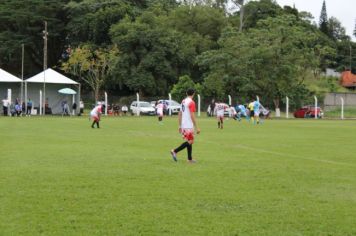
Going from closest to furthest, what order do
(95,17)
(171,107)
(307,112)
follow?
(307,112)
(171,107)
(95,17)

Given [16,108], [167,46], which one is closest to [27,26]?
[167,46]

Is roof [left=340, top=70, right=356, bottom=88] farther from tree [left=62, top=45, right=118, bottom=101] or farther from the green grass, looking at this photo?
tree [left=62, top=45, right=118, bottom=101]

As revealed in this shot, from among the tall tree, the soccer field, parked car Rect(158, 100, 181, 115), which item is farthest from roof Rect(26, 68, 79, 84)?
the tall tree

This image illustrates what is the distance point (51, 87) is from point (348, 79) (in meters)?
46.9

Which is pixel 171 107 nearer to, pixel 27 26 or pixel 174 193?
pixel 27 26

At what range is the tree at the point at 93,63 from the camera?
66.1 meters

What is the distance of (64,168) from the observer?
13000 millimetres

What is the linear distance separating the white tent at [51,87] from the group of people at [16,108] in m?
2.30

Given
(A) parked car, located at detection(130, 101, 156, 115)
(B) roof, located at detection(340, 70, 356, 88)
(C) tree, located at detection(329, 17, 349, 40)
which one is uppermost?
(C) tree, located at detection(329, 17, 349, 40)

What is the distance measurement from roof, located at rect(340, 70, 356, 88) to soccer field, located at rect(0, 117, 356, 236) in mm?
71100

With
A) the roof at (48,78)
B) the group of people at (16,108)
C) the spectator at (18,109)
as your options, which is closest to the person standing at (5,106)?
the group of people at (16,108)

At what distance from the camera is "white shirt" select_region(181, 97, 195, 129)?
14624 millimetres

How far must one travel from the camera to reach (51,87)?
56.8 m

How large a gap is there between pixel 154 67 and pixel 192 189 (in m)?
56.3
